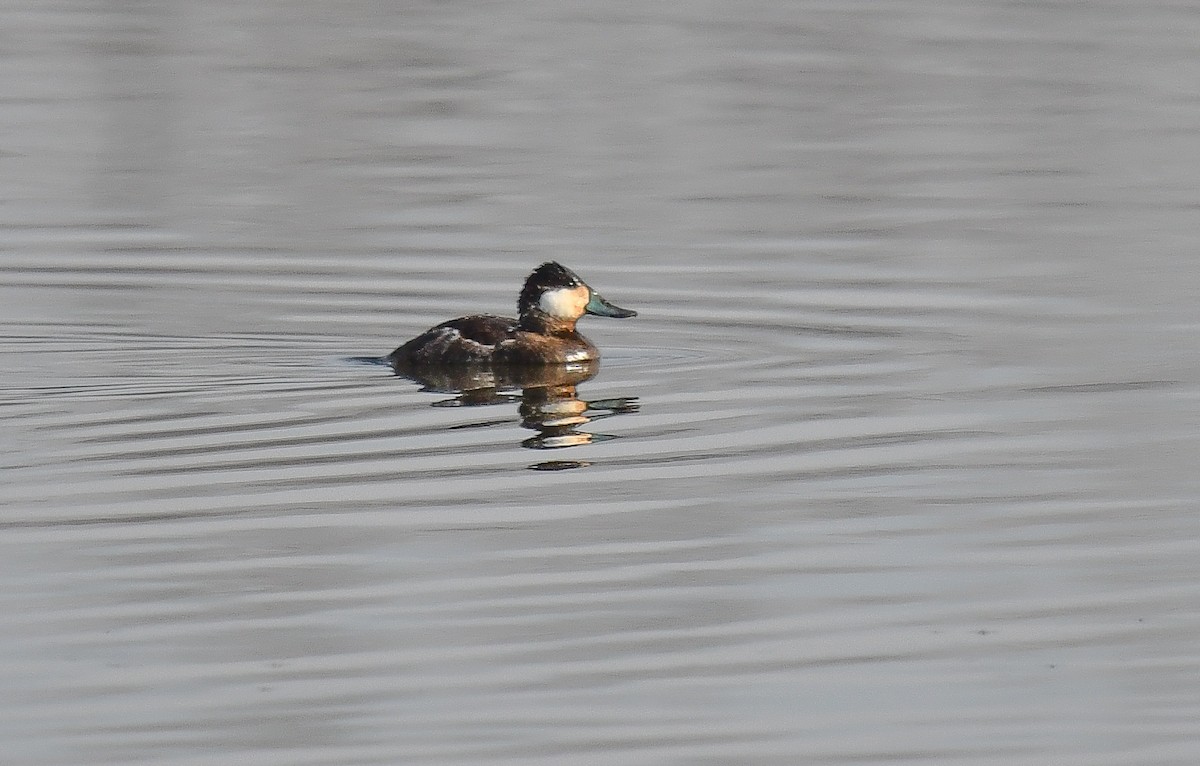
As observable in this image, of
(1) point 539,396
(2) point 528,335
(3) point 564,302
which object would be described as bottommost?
(1) point 539,396

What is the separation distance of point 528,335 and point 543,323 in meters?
0.24

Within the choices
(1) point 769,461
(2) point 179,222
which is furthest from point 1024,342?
(2) point 179,222

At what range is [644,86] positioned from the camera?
25219mm

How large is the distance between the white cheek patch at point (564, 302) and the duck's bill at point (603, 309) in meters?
0.05

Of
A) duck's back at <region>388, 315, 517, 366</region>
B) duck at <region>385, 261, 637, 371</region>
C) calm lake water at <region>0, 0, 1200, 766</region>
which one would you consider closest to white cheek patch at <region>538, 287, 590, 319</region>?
duck at <region>385, 261, 637, 371</region>

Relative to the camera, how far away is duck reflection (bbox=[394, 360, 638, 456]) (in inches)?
425

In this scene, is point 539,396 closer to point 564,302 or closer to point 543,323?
point 543,323

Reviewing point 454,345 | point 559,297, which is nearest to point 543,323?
point 559,297

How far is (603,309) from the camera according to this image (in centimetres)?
1333

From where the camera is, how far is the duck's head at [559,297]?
13133 millimetres

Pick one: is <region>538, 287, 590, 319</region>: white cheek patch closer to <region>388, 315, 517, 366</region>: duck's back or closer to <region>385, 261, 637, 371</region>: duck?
<region>385, 261, 637, 371</region>: duck

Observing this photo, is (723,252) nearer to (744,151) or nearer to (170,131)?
(744,151)

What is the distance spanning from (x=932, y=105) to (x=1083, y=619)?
17.1 m

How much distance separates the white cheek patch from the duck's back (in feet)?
1.84
